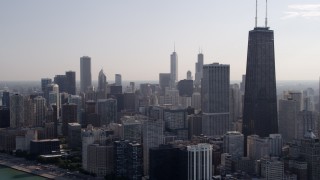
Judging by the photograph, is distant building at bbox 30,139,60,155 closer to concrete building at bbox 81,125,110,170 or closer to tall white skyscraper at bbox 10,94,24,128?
concrete building at bbox 81,125,110,170

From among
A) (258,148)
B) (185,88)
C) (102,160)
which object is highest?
(185,88)

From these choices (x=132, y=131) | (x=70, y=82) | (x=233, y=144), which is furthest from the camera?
(x=70, y=82)

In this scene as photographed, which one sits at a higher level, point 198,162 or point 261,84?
point 261,84

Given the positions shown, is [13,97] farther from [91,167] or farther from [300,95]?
[300,95]

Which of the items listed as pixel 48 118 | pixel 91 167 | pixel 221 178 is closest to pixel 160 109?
pixel 48 118

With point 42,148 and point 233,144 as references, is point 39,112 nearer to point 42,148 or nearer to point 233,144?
point 42,148

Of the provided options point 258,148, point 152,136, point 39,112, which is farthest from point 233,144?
point 39,112

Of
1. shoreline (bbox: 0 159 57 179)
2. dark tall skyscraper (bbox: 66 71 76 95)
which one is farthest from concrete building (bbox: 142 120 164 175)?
dark tall skyscraper (bbox: 66 71 76 95)

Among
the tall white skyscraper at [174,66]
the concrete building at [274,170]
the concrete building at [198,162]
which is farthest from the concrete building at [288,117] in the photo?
the tall white skyscraper at [174,66]

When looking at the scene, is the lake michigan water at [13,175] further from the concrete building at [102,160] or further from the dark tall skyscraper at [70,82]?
the dark tall skyscraper at [70,82]
